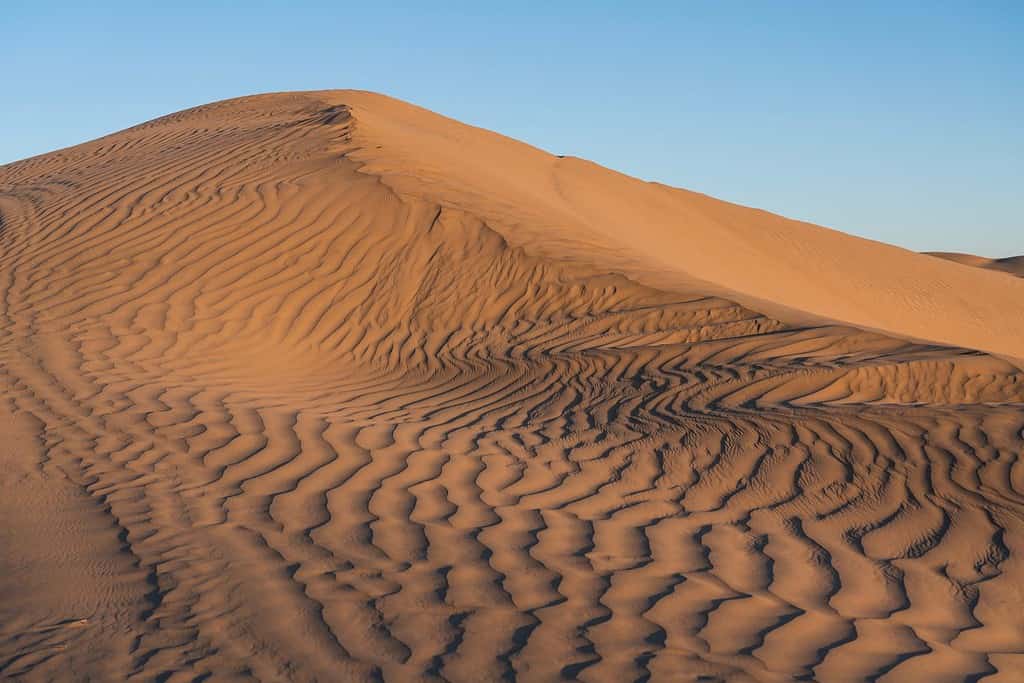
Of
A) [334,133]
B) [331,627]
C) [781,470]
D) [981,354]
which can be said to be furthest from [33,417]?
[334,133]

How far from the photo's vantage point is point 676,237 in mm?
19094

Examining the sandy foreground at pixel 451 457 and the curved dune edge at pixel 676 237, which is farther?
the curved dune edge at pixel 676 237

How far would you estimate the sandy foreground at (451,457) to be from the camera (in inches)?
140

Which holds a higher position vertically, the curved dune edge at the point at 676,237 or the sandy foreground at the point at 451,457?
the curved dune edge at the point at 676,237

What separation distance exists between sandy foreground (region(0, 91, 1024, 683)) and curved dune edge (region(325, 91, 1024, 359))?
23 cm

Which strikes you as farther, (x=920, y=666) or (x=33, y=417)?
(x=33, y=417)

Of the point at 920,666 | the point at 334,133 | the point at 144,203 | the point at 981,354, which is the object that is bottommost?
the point at 920,666

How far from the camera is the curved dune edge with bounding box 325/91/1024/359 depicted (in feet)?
42.5

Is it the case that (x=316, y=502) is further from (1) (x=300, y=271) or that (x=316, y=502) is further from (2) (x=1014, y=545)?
(1) (x=300, y=271)

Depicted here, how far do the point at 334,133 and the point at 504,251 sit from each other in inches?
216

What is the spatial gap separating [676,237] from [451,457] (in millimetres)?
13741

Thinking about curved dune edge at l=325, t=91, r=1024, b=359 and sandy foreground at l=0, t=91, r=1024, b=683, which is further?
curved dune edge at l=325, t=91, r=1024, b=359

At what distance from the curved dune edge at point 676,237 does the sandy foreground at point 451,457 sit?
0.75 ft

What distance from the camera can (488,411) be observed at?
7.57m
